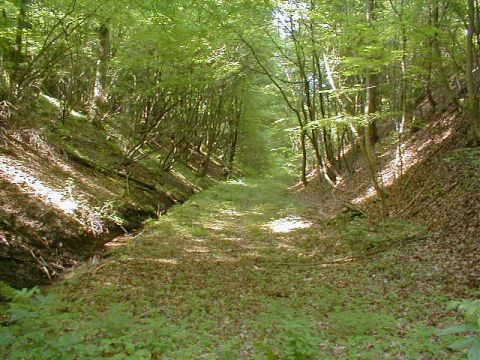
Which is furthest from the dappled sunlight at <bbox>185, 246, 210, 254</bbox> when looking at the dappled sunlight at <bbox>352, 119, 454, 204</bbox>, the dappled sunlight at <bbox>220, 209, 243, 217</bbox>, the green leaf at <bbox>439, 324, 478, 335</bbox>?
the green leaf at <bbox>439, 324, 478, 335</bbox>

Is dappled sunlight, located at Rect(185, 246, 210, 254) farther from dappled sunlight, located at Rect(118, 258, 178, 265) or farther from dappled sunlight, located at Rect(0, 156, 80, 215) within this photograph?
dappled sunlight, located at Rect(0, 156, 80, 215)

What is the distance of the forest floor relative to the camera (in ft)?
16.1

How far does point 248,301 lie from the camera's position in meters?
6.96

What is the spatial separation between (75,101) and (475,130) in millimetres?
15631

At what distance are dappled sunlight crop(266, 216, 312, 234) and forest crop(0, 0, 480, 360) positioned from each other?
0.18 meters

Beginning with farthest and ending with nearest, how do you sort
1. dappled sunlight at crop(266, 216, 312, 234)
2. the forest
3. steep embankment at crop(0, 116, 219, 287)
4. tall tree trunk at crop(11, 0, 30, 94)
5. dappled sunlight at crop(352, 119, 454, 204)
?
1. dappled sunlight at crop(352, 119, 454, 204)
2. dappled sunlight at crop(266, 216, 312, 234)
3. tall tree trunk at crop(11, 0, 30, 94)
4. steep embankment at crop(0, 116, 219, 287)
5. the forest

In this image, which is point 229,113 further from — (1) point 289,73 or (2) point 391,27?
(2) point 391,27

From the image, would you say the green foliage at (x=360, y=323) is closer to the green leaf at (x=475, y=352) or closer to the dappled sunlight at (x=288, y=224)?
the green leaf at (x=475, y=352)

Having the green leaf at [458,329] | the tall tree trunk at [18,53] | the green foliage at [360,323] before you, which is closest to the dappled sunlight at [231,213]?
the tall tree trunk at [18,53]

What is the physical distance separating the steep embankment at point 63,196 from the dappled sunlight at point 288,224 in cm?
420

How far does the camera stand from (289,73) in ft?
80.7

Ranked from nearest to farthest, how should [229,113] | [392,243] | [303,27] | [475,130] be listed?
[392,243]
[475,130]
[303,27]
[229,113]

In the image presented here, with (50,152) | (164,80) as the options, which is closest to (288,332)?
(50,152)

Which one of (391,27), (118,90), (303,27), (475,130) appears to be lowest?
(475,130)
